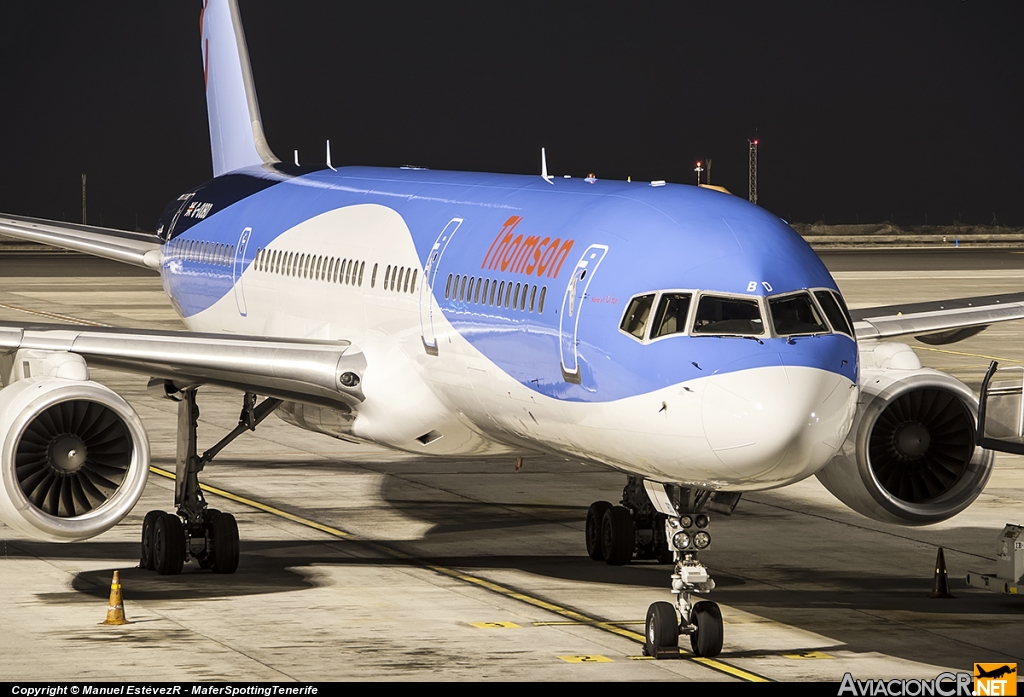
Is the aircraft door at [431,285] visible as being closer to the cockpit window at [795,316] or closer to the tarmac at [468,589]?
the tarmac at [468,589]

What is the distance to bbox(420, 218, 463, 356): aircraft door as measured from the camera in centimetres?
1914

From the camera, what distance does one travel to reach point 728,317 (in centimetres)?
1426

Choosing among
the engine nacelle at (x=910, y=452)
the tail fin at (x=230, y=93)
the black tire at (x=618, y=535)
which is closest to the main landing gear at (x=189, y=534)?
the black tire at (x=618, y=535)

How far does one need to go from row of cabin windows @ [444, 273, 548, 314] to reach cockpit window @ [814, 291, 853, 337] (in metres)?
3.06

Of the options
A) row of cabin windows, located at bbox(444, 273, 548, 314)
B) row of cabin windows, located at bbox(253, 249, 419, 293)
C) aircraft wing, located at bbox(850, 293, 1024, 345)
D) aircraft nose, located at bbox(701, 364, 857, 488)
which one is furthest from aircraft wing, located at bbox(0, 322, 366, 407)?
aircraft nose, located at bbox(701, 364, 857, 488)

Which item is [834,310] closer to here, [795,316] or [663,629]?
[795,316]

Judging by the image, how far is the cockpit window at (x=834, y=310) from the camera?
14.5 meters

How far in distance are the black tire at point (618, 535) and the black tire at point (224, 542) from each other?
4.58m

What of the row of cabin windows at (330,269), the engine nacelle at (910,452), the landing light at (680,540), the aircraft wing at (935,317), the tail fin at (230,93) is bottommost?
the landing light at (680,540)

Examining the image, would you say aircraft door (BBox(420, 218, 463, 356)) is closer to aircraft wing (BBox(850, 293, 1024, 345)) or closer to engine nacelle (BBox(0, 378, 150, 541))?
engine nacelle (BBox(0, 378, 150, 541))

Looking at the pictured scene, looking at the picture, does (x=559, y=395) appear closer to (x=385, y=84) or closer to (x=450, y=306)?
(x=450, y=306)

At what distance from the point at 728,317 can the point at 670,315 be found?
56 cm

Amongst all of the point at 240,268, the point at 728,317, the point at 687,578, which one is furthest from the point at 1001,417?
the point at 240,268

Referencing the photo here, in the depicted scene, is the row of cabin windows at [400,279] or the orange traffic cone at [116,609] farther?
the row of cabin windows at [400,279]
